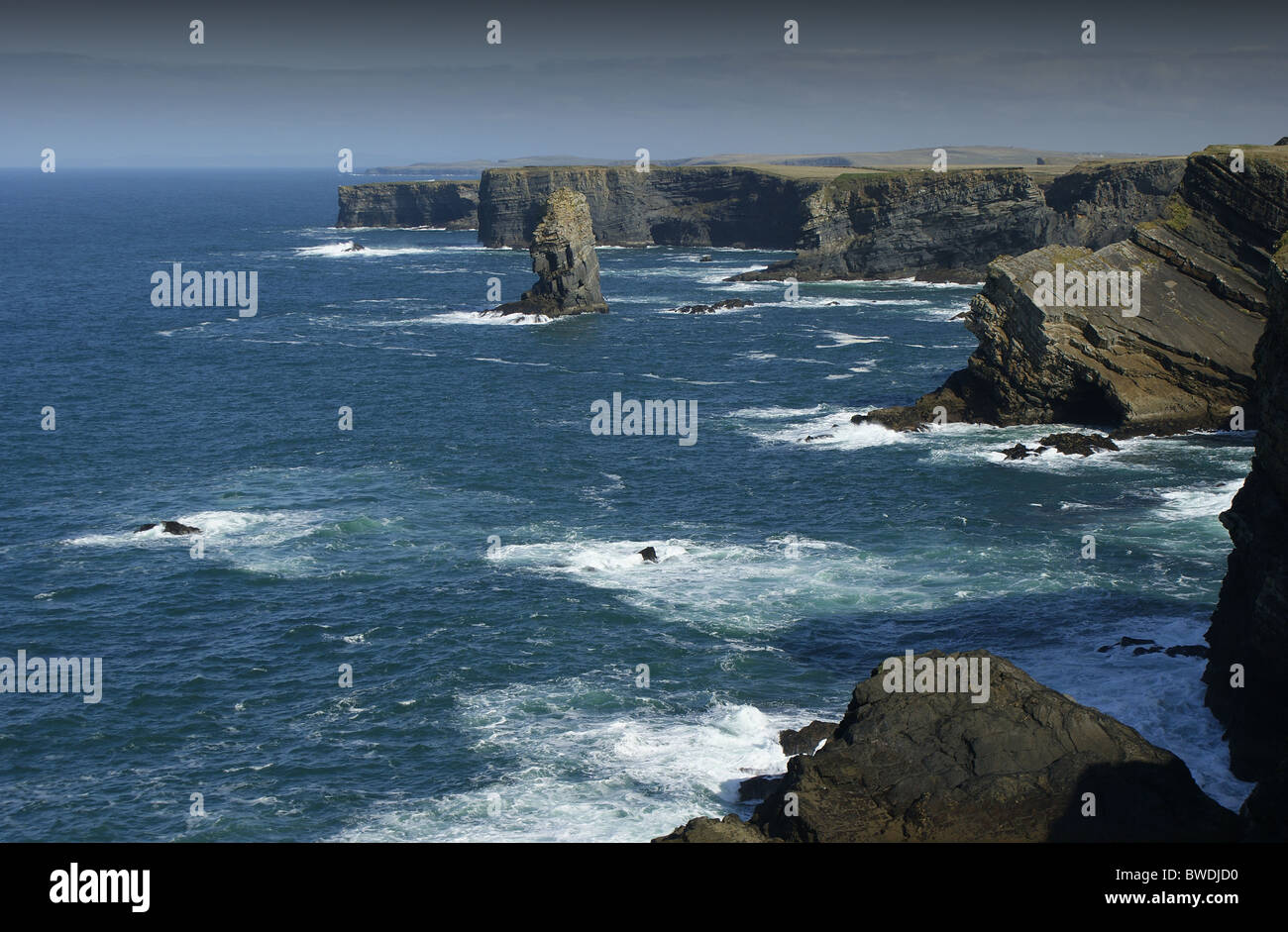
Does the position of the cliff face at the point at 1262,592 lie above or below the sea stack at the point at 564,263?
below

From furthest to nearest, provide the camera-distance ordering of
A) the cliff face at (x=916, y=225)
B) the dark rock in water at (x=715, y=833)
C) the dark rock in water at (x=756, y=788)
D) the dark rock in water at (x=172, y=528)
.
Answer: the cliff face at (x=916, y=225)
the dark rock in water at (x=172, y=528)
the dark rock in water at (x=756, y=788)
the dark rock in water at (x=715, y=833)

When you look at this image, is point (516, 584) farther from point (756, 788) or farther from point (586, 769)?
point (756, 788)

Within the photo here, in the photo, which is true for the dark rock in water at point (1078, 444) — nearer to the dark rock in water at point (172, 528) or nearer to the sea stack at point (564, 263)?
the dark rock in water at point (172, 528)

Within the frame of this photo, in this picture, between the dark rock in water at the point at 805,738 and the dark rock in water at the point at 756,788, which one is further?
the dark rock in water at the point at 805,738

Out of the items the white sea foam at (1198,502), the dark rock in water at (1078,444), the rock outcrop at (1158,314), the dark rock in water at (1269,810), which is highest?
the rock outcrop at (1158,314)

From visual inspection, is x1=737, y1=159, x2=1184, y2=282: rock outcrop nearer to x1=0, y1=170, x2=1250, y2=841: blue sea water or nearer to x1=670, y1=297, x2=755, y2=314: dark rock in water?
x1=670, y1=297, x2=755, y2=314: dark rock in water

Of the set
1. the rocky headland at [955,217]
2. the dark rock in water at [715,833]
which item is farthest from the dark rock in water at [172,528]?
the rocky headland at [955,217]
